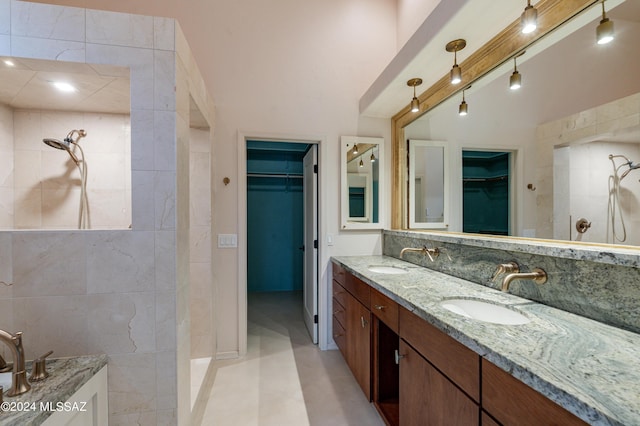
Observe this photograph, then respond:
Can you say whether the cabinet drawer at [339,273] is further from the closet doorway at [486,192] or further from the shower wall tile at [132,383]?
the shower wall tile at [132,383]

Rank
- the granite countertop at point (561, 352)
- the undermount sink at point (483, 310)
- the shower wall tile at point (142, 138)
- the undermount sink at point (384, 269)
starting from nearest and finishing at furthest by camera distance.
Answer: the granite countertop at point (561, 352) → the undermount sink at point (483, 310) → the shower wall tile at point (142, 138) → the undermount sink at point (384, 269)

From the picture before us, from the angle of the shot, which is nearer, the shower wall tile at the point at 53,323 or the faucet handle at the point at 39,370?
the faucet handle at the point at 39,370

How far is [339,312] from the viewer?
247 cm

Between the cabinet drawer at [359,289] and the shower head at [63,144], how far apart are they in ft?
7.58

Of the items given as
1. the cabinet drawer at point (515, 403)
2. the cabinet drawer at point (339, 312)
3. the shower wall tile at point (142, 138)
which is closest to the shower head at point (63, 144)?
the shower wall tile at point (142, 138)

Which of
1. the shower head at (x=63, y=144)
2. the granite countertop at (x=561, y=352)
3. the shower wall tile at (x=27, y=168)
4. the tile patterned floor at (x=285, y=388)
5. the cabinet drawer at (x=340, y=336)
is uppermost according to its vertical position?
the shower head at (x=63, y=144)

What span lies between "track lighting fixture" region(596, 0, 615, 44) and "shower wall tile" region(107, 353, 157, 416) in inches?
98.1

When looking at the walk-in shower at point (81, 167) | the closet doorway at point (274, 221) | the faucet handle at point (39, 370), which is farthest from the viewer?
the closet doorway at point (274, 221)

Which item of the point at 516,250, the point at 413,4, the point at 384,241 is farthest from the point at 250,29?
the point at 516,250

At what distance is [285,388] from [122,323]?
4.30 ft

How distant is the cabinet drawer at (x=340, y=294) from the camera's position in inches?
91.8

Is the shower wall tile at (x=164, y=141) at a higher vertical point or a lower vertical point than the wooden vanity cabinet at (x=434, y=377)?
higher

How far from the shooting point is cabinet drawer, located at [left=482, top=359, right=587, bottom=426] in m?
0.65

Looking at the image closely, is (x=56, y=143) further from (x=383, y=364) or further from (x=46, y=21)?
(x=383, y=364)
